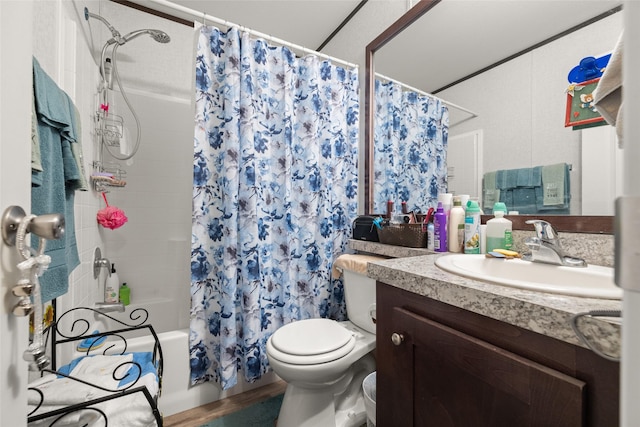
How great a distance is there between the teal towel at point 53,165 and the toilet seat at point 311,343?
75 cm

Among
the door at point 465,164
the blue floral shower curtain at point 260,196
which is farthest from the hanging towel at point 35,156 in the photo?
the door at point 465,164

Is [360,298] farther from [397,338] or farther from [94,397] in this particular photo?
[94,397]

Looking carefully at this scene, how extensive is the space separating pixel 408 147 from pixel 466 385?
49.6 inches

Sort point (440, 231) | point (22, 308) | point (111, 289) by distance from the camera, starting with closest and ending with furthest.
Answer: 1. point (22, 308)
2. point (440, 231)
3. point (111, 289)

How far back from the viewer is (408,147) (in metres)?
1.58

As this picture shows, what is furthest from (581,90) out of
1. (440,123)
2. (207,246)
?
(207,246)

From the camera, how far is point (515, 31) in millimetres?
1049

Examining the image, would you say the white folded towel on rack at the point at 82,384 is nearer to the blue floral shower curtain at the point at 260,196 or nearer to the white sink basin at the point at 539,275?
the blue floral shower curtain at the point at 260,196

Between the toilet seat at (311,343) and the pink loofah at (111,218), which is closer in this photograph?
the toilet seat at (311,343)

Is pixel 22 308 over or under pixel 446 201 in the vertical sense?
under

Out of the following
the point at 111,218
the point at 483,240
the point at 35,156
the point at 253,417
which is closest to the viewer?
the point at 35,156

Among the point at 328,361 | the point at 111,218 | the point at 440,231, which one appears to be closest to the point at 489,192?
the point at 440,231

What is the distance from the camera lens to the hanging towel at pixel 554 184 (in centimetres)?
93

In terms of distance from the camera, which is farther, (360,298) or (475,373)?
(360,298)
